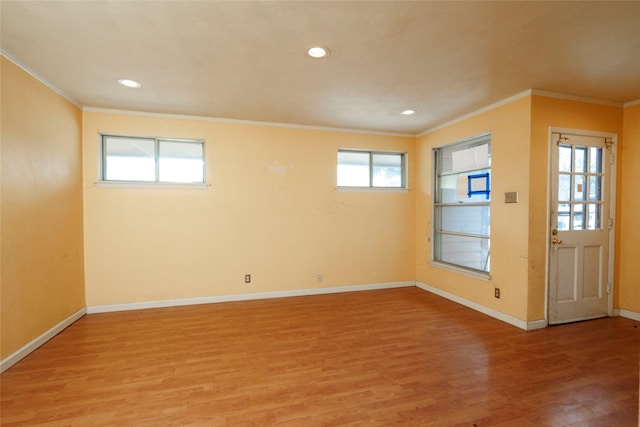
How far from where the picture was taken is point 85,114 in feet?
11.8

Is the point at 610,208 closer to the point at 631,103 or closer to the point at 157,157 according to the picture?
the point at 631,103

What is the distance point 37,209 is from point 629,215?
21.1ft

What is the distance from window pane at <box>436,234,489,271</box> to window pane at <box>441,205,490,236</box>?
0.12 meters

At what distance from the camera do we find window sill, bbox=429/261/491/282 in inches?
144

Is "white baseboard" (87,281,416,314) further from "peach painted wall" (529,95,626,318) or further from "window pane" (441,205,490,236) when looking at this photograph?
"peach painted wall" (529,95,626,318)

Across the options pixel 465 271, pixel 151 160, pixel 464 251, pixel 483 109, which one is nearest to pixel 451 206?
pixel 464 251

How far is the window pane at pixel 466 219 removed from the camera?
155 inches

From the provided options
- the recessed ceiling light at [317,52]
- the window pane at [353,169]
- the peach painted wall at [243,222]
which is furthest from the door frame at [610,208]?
the recessed ceiling light at [317,52]


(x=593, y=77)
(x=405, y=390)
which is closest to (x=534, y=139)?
(x=593, y=77)

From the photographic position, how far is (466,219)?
426 cm

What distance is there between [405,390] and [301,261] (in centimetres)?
256

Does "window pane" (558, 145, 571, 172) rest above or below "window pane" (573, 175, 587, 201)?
above

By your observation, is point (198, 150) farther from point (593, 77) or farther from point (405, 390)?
point (593, 77)

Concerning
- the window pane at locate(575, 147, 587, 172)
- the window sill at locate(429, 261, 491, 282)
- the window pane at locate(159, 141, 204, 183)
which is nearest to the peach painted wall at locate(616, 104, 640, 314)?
the window pane at locate(575, 147, 587, 172)
